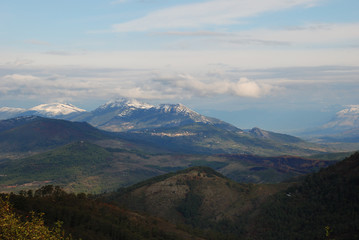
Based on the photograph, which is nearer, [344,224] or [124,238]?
[124,238]

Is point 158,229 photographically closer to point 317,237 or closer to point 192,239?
point 192,239

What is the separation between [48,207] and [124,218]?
139 feet

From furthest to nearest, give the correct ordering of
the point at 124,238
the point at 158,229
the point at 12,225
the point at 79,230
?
1. the point at 158,229
2. the point at 124,238
3. the point at 79,230
4. the point at 12,225

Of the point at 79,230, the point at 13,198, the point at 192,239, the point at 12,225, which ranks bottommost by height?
the point at 192,239

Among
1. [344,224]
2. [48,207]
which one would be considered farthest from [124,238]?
[344,224]

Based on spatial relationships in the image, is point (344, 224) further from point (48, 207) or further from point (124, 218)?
point (48, 207)

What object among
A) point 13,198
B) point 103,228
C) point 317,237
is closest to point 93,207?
point 103,228

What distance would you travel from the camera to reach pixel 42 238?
8056 cm

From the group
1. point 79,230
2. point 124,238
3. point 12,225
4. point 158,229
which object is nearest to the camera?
point 12,225

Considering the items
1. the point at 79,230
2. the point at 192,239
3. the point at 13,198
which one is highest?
the point at 13,198

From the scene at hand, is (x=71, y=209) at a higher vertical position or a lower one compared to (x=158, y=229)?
higher

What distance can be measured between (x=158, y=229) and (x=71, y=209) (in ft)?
143

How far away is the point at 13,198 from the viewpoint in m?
161

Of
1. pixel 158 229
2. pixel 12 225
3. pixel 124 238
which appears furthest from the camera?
Result: pixel 158 229
